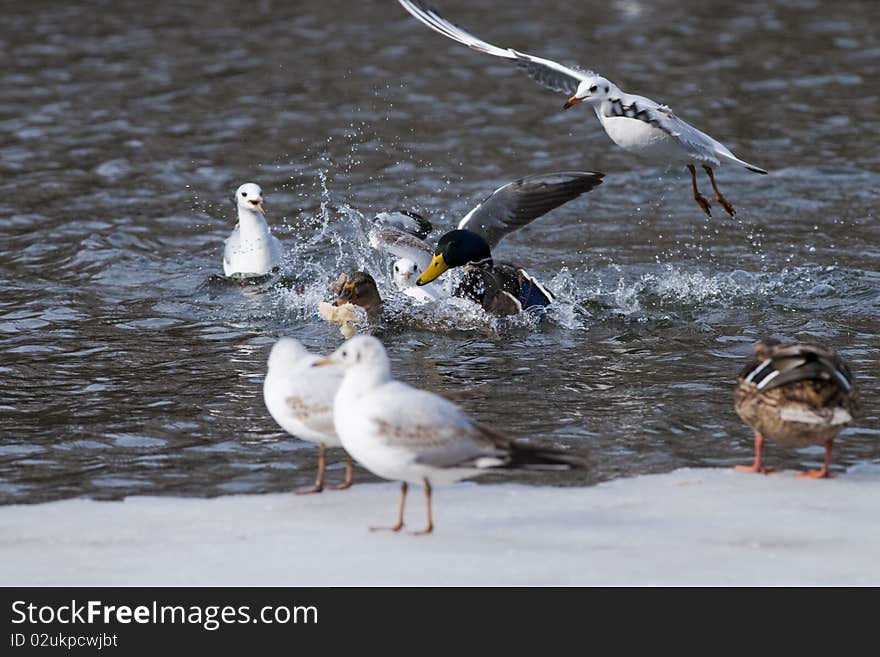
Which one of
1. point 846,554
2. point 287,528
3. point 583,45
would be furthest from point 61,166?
point 846,554

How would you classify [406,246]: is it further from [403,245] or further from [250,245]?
[250,245]

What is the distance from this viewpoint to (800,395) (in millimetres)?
6805

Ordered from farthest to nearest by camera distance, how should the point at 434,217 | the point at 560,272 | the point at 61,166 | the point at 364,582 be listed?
1. the point at 61,166
2. the point at 434,217
3. the point at 560,272
4. the point at 364,582

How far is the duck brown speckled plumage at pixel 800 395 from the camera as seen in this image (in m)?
6.77

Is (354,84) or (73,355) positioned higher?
(354,84)

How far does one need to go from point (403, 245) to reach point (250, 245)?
1.44 metres

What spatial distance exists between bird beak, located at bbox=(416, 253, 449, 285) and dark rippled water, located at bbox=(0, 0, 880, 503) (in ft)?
1.07

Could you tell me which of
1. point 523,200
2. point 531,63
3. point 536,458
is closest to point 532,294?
point 523,200

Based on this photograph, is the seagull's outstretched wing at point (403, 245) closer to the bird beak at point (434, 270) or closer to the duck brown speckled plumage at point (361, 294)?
the bird beak at point (434, 270)

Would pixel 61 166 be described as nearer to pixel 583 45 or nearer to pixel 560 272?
pixel 560 272

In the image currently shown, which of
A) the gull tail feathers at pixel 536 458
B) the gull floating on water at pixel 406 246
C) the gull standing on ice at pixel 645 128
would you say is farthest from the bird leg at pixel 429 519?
the gull floating on water at pixel 406 246

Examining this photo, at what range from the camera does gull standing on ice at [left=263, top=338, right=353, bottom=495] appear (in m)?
6.50

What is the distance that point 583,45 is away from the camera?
71.1 ft
